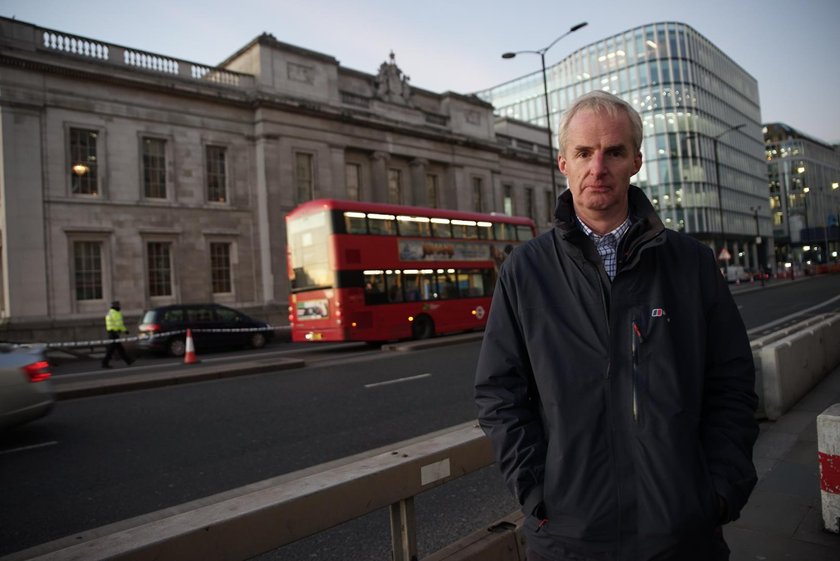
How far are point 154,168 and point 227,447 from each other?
22808mm

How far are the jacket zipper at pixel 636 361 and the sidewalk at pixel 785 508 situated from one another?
2.24m

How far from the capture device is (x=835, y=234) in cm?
8394

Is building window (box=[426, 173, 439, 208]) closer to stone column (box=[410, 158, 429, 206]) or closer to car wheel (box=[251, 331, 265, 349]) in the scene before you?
stone column (box=[410, 158, 429, 206])

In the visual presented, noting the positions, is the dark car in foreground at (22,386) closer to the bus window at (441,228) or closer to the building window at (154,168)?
the bus window at (441,228)

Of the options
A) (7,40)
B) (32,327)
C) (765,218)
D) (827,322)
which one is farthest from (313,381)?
(765,218)

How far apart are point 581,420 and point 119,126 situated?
27495 millimetres

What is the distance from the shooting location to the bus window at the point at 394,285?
1675 centimetres

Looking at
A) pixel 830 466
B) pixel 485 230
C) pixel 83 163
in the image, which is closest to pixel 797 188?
pixel 485 230

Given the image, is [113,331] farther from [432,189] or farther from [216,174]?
[432,189]

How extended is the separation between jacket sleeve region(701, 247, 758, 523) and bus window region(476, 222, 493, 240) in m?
18.3

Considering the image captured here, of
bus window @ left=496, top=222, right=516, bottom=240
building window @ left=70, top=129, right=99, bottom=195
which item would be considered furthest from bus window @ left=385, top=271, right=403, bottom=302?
building window @ left=70, top=129, right=99, bottom=195

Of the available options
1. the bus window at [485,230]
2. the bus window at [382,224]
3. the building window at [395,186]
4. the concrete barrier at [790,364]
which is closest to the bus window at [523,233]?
the bus window at [485,230]

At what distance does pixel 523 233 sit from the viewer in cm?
2194

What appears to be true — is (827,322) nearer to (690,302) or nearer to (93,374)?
(690,302)
